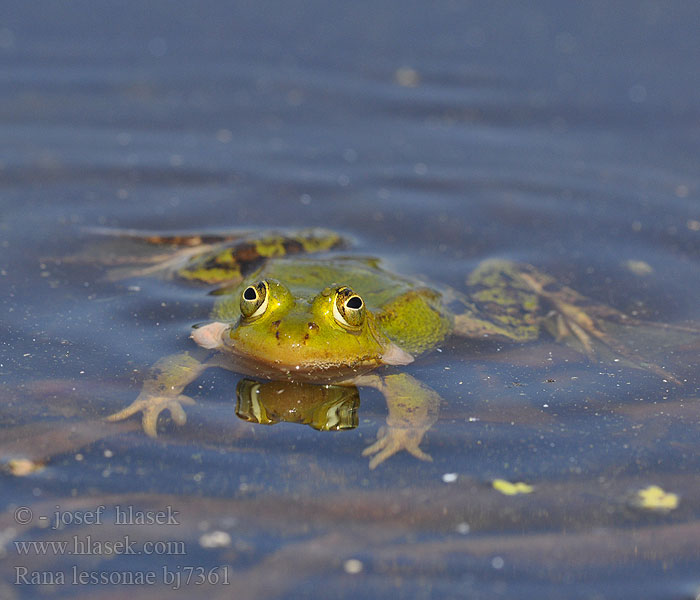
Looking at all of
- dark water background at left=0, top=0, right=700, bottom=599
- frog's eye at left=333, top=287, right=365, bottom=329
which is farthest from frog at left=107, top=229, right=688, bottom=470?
dark water background at left=0, top=0, right=700, bottom=599

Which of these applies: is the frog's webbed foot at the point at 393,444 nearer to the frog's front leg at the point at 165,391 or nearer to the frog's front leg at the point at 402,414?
the frog's front leg at the point at 402,414

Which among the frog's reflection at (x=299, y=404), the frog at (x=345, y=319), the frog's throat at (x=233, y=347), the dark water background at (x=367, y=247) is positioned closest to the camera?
the dark water background at (x=367, y=247)

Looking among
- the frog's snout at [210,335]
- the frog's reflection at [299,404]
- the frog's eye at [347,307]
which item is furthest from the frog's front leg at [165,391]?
the frog's eye at [347,307]

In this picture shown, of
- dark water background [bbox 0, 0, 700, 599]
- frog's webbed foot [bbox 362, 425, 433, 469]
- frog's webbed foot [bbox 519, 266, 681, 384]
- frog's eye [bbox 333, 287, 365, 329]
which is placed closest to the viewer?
dark water background [bbox 0, 0, 700, 599]

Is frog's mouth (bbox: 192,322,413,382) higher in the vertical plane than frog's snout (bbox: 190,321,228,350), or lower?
lower

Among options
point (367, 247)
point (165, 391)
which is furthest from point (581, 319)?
point (165, 391)

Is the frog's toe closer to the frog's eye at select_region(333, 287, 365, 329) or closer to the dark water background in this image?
the dark water background

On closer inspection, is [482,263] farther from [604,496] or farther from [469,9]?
[469,9]

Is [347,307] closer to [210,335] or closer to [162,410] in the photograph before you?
[210,335]
